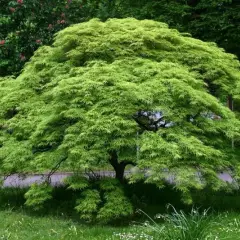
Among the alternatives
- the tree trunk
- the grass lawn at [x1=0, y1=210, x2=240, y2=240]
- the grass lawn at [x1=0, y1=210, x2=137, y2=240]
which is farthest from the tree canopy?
the grass lawn at [x1=0, y1=210, x2=137, y2=240]

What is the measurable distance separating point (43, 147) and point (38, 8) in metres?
6.60

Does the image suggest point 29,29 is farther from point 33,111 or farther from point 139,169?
point 139,169

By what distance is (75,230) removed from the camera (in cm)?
550

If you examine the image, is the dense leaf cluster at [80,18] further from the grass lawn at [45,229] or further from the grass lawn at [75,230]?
the grass lawn at [75,230]

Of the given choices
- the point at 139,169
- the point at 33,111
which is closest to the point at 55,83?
the point at 33,111

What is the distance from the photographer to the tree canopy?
5555 mm

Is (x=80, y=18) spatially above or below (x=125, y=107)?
below

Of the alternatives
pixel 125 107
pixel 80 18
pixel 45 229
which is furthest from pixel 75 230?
pixel 80 18

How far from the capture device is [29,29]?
11906 mm

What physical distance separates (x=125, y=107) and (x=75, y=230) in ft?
5.23

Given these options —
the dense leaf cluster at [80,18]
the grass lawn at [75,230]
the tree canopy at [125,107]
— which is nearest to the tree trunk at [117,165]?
the tree canopy at [125,107]

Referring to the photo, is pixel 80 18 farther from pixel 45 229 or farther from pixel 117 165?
pixel 45 229

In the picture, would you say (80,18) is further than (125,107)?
Yes

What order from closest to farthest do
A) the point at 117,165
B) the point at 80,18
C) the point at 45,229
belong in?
the point at 45,229 → the point at 117,165 → the point at 80,18
